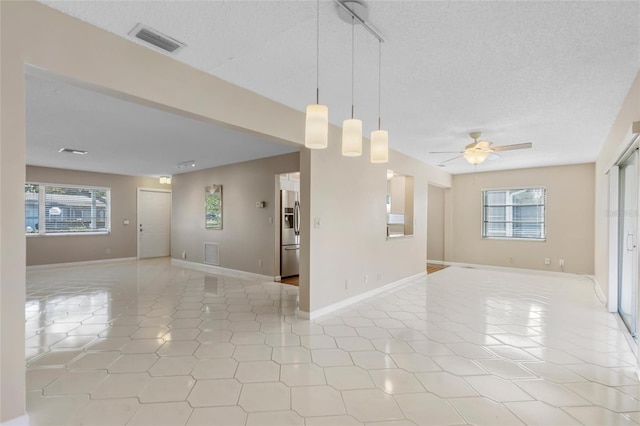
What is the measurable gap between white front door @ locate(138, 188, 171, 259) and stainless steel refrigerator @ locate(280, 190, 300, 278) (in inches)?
204

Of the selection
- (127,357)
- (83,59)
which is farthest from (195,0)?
(127,357)

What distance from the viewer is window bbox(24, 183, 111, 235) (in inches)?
286

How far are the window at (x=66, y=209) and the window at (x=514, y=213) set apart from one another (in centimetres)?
1003

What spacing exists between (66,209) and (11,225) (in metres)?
7.68

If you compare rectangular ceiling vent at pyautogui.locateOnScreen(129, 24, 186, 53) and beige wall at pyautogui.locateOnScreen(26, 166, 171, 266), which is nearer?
rectangular ceiling vent at pyautogui.locateOnScreen(129, 24, 186, 53)

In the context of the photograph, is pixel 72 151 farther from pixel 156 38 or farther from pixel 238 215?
pixel 156 38

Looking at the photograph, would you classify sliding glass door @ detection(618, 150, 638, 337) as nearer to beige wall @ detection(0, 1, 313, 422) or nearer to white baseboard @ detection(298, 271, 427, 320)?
white baseboard @ detection(298, 271, 427, 320)

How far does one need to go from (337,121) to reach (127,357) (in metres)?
3.37

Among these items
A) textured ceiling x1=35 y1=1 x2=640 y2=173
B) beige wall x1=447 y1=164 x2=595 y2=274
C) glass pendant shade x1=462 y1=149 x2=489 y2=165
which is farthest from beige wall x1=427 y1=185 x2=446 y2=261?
textured ceiling x1=35 y1=1 x2=640 y2=173

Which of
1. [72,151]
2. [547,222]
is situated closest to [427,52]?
[72,151]

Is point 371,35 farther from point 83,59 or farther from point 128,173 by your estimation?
point 128,173

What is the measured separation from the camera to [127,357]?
2740mm

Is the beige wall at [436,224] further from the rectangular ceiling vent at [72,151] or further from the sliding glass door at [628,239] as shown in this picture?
the rectangular ceiling vent at [72,151]

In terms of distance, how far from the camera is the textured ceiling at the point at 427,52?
1836 mm
